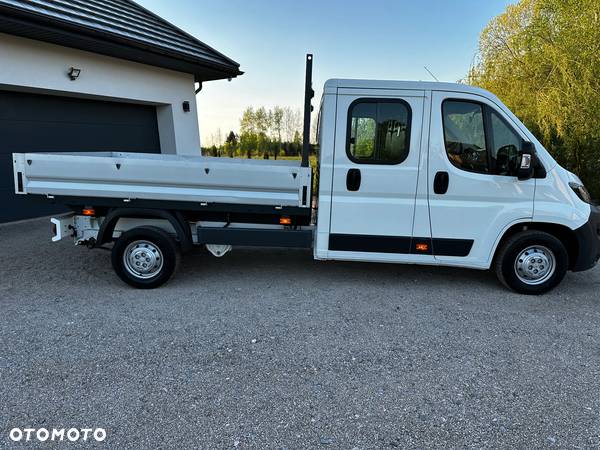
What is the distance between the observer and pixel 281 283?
15.9 ft

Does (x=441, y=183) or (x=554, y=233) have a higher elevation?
(x=441, y=183)

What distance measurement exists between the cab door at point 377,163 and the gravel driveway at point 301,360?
82 centimetres

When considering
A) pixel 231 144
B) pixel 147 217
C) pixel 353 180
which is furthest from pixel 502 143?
pixel 231 144

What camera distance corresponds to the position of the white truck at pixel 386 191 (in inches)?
168

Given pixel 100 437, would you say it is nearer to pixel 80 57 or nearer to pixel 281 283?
pixel 281 283

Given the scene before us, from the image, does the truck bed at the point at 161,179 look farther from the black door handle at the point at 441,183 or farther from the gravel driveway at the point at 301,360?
the black door handle at the point at 441,183

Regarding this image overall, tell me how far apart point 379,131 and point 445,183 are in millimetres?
917

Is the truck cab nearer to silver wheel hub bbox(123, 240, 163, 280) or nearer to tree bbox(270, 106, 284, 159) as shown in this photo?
silver wheel hub bbox(123, 240, 163, 280)

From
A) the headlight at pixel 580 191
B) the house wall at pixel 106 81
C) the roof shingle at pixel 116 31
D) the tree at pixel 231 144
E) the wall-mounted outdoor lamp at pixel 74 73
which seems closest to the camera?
the headlight at pixel 580 191

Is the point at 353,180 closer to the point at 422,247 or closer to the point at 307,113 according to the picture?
the point at 307,113

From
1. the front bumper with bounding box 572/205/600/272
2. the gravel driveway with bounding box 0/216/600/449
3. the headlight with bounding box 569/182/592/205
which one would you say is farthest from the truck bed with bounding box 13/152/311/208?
the front bumper with bounding box 572/205/600/272

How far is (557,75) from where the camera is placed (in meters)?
9.80

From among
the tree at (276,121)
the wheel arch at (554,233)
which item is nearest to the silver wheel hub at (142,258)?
the wheel arch at (554,233)

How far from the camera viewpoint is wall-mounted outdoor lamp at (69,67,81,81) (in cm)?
772
